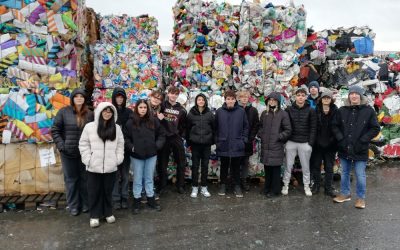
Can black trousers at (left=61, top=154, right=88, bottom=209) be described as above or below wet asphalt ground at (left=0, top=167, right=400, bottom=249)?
above

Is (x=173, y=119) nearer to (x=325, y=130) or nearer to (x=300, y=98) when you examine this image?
(x=300, y=98)

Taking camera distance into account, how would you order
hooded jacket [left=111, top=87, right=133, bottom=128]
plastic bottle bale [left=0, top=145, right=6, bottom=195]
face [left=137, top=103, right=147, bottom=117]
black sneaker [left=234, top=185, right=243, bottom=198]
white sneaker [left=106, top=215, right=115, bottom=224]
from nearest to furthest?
white sneaker [left=106, top=215, right=115, bottom=224] → face [left=137, top=103, right=147, bottom=117] → hooded jacket [left=111, top=87, right=133, bottom=128] → plastic bottle bale [left=0, top=145, right=6, bottom=195] → black sneaker [left=234, top=185, right=243, bottom=198]

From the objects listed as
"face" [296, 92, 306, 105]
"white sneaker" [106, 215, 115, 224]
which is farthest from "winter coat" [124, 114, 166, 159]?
"face" [296, 92, 306, 105]

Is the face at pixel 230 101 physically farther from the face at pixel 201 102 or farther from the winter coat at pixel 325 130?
the winter coat at pixel 325 130

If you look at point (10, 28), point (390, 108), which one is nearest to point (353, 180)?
point (390, 108)

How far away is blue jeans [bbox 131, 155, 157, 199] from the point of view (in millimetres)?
4828

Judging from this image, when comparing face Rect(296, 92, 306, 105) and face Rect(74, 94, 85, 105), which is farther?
face Rect(296, 92, 306, 105)

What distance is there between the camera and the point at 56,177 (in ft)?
17.3

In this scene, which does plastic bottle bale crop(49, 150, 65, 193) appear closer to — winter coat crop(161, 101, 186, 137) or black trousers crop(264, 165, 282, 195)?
winter coat crop(161, 101, 186, 137)

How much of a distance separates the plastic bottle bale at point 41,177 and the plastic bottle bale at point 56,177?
56 millimetres

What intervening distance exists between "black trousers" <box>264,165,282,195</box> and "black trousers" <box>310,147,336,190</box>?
0.65m

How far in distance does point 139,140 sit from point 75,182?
104cm

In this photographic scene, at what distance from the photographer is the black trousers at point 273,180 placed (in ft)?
18.5

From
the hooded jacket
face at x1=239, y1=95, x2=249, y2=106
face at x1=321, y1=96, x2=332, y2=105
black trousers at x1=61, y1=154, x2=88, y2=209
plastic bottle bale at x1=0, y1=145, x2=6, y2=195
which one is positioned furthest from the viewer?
face at x1=239, y1=95, x2=249, y2=106
